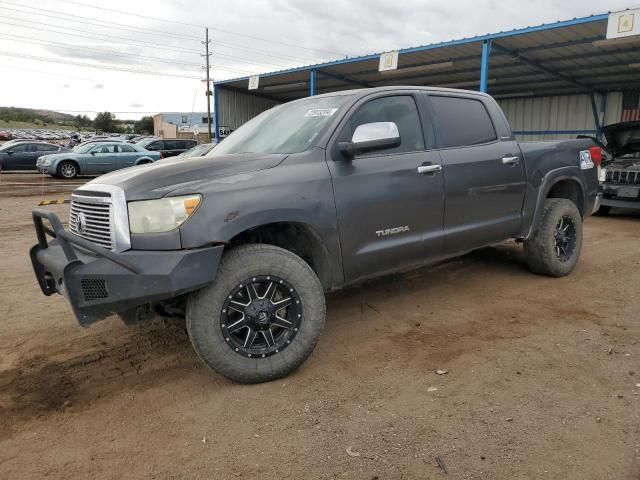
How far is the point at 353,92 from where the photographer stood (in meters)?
3.94

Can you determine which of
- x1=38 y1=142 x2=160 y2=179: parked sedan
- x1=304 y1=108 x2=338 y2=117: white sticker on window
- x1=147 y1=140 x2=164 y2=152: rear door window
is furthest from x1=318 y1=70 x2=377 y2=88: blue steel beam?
x1=304 y1=108 x2=338 y2=117: white sticker on window

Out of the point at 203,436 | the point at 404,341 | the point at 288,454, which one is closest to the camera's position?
the point at 288,454

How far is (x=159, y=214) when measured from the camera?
293 cm

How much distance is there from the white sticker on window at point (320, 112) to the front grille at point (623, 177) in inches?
295

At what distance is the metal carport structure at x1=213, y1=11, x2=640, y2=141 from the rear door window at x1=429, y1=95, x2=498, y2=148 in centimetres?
831

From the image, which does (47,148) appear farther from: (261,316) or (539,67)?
(261,316)

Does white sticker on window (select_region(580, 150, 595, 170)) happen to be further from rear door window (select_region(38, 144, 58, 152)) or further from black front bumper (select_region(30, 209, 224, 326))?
rear door window (select_region(38, 144, 58, 152))

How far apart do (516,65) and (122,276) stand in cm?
1678

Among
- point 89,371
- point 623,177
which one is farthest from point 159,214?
point 623,177

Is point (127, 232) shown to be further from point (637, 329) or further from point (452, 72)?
point (452, 72)

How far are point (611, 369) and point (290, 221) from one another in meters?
2.32

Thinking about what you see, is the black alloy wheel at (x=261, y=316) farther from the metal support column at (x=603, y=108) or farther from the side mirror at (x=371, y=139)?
the metal support column at (x=603, y=108)

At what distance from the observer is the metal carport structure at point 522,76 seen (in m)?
13.4

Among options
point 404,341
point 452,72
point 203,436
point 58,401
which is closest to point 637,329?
point 404,341
